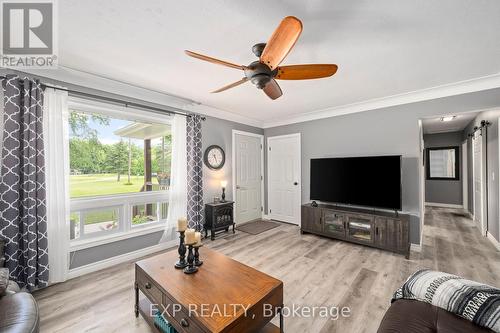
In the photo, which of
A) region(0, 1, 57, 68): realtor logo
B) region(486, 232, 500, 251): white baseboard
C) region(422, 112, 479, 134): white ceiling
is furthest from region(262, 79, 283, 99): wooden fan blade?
region(422, 112, 479, 134): white ceiling

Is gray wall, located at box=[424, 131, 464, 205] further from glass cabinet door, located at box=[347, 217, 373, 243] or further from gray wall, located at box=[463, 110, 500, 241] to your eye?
glass cabinet door, located at box=[347, 217, 373, 243]

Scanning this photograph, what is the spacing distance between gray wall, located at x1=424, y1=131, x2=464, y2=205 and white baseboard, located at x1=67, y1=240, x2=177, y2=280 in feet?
26.2

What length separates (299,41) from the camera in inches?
75.9

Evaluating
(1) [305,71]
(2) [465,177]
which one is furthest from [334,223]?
(2) [465,177]

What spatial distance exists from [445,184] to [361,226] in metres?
5.43

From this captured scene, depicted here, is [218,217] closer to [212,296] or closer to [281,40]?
[212,296]

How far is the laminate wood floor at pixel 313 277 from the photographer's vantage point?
1813 mm

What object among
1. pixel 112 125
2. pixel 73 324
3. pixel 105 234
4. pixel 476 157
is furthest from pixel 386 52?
Result: pixel 476 157

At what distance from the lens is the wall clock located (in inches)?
160

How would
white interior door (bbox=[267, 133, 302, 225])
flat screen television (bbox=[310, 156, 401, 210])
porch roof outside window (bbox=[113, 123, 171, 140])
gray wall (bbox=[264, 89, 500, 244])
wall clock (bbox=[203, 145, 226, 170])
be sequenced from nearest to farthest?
gray wall (bbox=[264, 89, 500, 244])
porch roof outside window (bbox=[113, 123, 171, 140])
flat screen television (bbox=[310, 156, 401, 210])
wall clock (bbox=[203, 145, 226, 170])
white interior door (bbox=[267, 133, 302, 225])

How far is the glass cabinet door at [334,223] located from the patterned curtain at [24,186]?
388cm

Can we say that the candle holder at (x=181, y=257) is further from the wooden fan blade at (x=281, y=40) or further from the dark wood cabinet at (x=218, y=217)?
the dark wood cabinet at (x=218, y=217)

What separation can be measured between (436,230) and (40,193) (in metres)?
6.52

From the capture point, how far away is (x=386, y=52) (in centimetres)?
212
